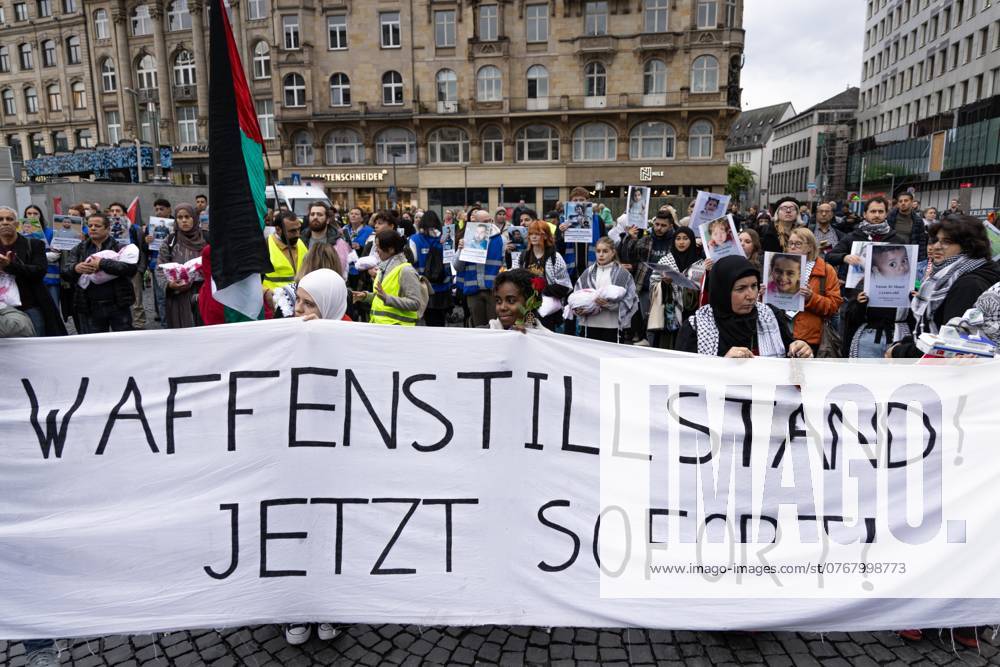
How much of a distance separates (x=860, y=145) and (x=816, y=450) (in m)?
76.5

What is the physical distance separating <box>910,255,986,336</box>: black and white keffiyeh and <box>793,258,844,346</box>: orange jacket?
537mm

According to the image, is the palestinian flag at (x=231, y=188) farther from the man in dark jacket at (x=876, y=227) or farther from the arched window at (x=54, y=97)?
the arched window at (x=54, y=97)

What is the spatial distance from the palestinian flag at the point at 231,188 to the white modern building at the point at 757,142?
10682 cm

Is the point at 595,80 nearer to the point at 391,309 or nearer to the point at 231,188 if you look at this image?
the point at 391,309

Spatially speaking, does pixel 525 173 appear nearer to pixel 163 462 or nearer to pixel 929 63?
pixel 929 63

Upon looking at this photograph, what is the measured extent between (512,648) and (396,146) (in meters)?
42.9

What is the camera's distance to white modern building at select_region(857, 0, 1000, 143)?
1736 inches

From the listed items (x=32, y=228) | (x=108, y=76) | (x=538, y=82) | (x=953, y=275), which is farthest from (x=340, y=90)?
(x=953, y=275)

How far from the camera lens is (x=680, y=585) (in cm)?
298

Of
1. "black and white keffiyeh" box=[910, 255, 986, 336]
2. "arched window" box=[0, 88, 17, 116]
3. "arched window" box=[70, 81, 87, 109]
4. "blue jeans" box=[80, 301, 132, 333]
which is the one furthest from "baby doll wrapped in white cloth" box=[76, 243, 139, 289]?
"arched window" box=[0, 88, 17, 116]

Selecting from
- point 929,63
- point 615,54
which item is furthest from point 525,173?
point 929,63

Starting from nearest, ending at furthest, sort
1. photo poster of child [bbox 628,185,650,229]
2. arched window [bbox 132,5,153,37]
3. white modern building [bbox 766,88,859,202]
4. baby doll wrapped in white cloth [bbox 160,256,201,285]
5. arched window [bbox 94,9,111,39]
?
baby doll wrapped in white cloth [bbox 160,256,201,285] < photo poster of child [bbox 628,185,650,229] < arched window [bbox 132,5,153,37] < arched window [bbox 94,9,111,39] < white modern building [bbox 766,88,859,202]

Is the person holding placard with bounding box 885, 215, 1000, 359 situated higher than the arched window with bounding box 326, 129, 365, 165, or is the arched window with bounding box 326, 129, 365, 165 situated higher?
the arched window with bounding box 326, 129, 365, 165

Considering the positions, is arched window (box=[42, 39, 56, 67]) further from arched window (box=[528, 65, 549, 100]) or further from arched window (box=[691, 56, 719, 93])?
arched window (box=[691, 56, 719, 93])
